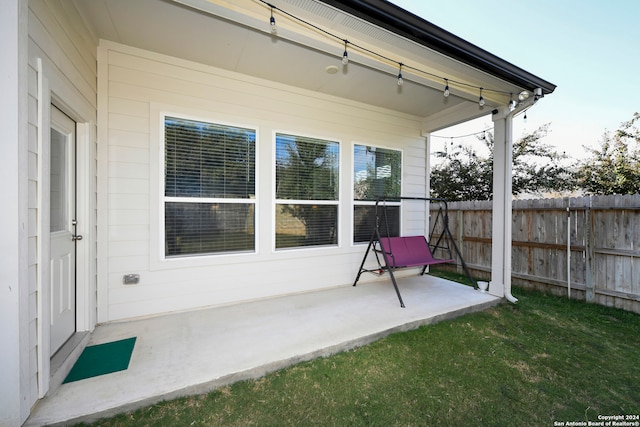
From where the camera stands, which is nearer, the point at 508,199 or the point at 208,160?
the point at 208,160

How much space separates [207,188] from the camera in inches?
118

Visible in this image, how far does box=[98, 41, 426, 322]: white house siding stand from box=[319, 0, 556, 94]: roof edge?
4.05 feet

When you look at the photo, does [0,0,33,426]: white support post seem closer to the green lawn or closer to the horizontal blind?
the green lawn

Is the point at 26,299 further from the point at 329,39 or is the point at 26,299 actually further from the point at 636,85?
the point at 636,85

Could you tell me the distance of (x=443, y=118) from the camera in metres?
4.26

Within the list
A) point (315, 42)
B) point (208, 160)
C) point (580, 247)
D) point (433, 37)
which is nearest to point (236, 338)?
point (208, 160)

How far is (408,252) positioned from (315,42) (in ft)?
9.23

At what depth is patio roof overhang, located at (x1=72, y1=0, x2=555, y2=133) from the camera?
6.28 ft

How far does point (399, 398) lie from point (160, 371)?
1.64 meters

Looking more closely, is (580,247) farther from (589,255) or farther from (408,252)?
(408,252)

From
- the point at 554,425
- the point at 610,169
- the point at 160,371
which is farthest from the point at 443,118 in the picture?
the point at 610,169

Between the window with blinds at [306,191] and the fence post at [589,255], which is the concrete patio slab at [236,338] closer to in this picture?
the window with blinds at [306,191]

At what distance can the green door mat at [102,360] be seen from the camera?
6.01 feet

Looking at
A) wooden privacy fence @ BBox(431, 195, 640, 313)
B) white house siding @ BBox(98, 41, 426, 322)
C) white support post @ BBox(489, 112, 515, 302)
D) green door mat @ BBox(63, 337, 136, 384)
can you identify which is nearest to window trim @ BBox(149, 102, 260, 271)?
white house siding @ BBox(98, 41, 426, 322)
